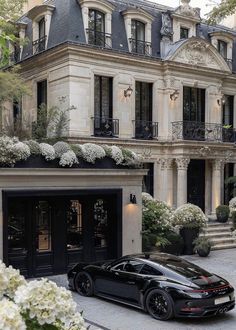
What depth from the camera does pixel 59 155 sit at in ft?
46.0

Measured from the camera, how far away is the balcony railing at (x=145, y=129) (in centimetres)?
2323

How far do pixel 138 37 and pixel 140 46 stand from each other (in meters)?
0.55

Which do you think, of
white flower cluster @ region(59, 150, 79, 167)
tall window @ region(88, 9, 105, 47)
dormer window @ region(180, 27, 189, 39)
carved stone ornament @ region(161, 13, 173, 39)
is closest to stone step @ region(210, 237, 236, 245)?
white flower cluster @ region(59, 150, 79, 167)

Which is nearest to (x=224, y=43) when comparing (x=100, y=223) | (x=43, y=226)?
(x=100, y=223)

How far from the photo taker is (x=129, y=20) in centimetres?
2308

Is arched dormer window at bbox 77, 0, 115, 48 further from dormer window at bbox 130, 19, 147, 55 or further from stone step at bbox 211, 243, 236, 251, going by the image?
stone step at bbox 211, 243, 236, 251

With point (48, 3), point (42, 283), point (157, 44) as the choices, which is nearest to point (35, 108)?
point (48, 3)

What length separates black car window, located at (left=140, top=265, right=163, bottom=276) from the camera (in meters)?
10.5

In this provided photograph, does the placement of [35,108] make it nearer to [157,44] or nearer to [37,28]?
[37,28]

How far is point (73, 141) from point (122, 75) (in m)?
4.40

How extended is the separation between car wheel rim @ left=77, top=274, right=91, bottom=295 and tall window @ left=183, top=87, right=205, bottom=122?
47.0 feet

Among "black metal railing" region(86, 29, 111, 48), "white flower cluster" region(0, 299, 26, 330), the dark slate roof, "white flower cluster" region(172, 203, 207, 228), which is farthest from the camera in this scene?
"black metal railing" region(86, 29, 111, 48)

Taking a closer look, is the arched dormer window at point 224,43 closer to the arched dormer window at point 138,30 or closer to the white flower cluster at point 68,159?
the arched dormer window at point 138,30

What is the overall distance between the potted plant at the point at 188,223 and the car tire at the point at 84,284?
288 inches
